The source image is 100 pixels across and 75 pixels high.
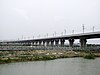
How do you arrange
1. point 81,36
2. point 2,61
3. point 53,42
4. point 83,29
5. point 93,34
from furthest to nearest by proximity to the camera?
point 53,42
point 83,29
point 81,36
point 93,34
point 2,61

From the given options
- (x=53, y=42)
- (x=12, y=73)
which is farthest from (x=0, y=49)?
(x=53, y=42)

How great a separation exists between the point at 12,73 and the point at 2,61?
13676 mm

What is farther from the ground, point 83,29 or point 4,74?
point 83,29

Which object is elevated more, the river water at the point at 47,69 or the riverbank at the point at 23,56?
the riverbank at the point at 23,56

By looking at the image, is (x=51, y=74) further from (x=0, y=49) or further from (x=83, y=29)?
(x=83, y=29)

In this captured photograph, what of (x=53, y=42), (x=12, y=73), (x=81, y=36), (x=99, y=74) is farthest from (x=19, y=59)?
(x=53, y=42)

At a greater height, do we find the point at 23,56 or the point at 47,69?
the point at 23,56

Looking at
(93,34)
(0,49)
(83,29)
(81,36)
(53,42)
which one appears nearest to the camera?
(0,49)

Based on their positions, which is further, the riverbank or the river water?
the riverbank

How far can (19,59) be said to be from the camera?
46.2 meters

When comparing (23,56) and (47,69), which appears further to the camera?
(23,56)

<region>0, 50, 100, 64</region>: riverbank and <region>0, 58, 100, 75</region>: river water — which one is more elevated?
<region>0, 50, 100, 64</region>: riverbank

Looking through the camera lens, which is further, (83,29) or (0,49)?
(83,29)

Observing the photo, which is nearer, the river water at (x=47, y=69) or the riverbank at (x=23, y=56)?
the river water at (x=47, y=69)
